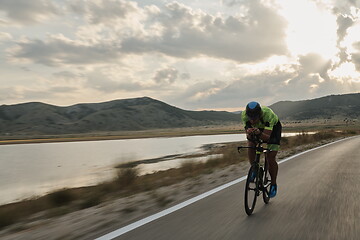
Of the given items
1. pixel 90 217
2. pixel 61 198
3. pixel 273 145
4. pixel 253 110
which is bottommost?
pixel 61 198

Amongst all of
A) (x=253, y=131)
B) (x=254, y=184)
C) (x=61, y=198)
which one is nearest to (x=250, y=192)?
(x=254, y=184)

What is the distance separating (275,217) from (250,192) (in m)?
0.54

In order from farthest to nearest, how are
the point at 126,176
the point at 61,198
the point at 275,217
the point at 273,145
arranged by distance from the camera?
1. the point at 126,176
2. the point at 61,198
3. the point at 273,145
4. the point at 275,217

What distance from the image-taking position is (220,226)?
4820 mm

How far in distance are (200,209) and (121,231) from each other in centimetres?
173

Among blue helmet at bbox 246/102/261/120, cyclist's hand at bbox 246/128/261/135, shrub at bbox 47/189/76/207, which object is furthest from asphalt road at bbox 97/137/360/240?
shrub at bbox 47/189/76/207

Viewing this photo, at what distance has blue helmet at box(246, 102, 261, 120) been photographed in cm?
529

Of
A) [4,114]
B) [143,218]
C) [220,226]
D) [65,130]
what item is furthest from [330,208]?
[4,114]

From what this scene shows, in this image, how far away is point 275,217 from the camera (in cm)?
525

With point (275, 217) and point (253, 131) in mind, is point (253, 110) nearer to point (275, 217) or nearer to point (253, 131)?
point (253, 131)

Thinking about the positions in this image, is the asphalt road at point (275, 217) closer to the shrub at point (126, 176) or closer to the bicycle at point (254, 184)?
the bicycle at point (254, 184)

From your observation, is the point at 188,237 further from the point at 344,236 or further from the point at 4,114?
the point at 4,114

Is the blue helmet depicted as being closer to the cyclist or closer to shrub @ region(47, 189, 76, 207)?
the cyclist

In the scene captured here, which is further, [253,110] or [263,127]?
[263,127]
